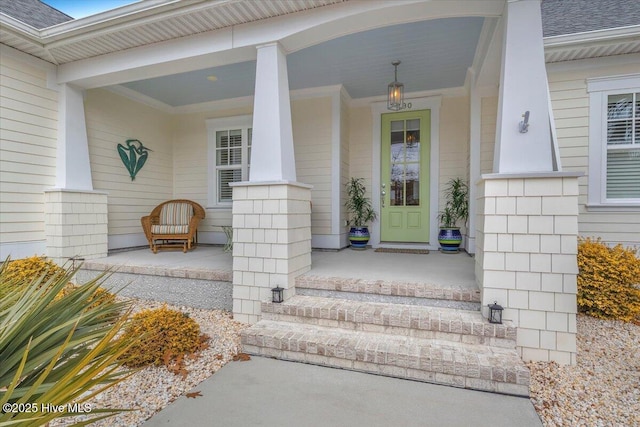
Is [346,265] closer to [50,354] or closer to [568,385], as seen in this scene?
[568,385]

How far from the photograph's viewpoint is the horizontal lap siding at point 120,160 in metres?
4.77

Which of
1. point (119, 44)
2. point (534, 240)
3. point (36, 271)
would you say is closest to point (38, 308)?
point (534, 240)

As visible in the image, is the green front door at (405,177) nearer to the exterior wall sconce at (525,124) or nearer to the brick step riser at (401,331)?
the exterior wall sconce at (525,124)

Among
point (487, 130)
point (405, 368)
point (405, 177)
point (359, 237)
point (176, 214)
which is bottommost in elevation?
point (405, 368)

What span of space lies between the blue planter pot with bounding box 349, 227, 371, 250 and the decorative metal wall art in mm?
3878

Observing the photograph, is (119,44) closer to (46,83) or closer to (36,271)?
(46,83)

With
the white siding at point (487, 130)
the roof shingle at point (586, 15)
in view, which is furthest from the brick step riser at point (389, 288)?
the roof shingle at point (586, 15)

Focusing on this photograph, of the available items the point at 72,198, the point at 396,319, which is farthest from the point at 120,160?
the point at 396,319

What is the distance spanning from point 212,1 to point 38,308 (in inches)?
114

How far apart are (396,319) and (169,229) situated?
392cm

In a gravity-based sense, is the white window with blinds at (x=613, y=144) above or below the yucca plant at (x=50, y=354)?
above

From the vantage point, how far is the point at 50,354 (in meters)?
0.90

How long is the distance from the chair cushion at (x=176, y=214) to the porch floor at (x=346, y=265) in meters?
0.80

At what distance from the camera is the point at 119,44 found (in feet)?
11.6
